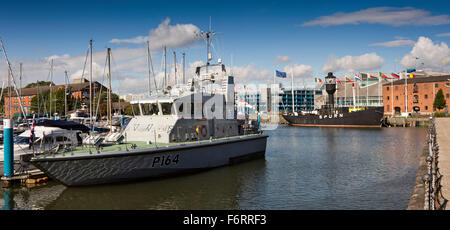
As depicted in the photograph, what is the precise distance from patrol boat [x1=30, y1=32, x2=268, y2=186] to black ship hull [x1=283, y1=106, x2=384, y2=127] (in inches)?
1802

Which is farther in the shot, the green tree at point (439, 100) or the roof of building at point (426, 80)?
the roof of building at point (426, 80)

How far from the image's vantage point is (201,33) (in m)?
21.1

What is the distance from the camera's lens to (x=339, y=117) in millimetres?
64312

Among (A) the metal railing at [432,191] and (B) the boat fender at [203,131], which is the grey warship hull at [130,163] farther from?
(A) the metal railing at [432,191]

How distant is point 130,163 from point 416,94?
7653 cm

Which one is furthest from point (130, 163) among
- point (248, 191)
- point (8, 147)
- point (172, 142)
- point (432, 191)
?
point (432, 191)

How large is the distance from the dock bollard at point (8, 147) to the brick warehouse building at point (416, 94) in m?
77.0

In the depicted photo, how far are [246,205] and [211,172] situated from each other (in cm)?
494

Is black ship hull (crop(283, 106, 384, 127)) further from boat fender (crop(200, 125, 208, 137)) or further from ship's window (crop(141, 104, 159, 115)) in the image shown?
ship's window (crop(141, 104, 159, 115))

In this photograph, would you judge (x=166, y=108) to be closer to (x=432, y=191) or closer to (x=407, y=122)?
(x=432, y=191)

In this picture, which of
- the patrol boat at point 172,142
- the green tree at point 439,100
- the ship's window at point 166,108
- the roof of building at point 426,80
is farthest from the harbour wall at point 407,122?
the ship's window at point 166,108

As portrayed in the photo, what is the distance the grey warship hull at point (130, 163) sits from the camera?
12.4m
